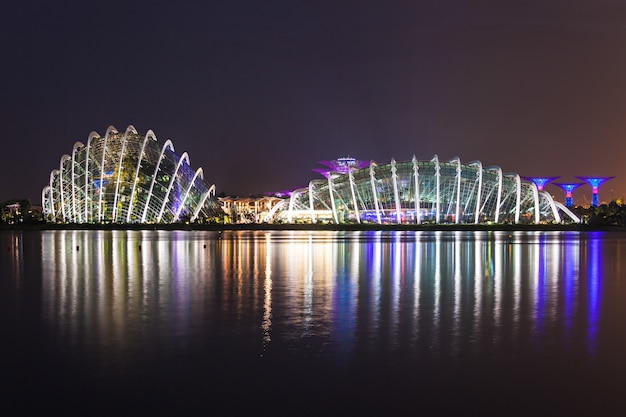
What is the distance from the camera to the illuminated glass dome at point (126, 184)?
10775 centimetres

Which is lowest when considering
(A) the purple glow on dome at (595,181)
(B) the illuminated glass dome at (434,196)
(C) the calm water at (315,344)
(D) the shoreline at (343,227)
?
(D) the shoreline at (343,227)

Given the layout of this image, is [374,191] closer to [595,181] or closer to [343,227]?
[343,227]

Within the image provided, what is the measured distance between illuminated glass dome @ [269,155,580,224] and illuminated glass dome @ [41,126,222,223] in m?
22.0

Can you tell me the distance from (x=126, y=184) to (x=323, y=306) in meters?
94.5

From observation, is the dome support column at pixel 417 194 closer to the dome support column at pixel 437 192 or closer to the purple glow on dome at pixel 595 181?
the dome support column at pixel 437 192

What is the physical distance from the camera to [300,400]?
10.4 metres

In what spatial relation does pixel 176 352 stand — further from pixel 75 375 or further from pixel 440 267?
pixel 440 267

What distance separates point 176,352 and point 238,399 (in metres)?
3.48

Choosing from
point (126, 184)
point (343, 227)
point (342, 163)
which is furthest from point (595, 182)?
point (126, 184)

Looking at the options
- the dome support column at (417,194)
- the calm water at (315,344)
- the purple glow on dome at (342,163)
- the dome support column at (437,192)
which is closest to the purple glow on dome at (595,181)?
the purple glow on dome at (342,163)

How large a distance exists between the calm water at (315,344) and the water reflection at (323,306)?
78 mm

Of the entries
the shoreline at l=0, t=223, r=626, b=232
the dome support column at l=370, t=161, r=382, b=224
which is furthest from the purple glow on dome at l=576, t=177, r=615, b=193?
the dome support column at l=370, t=161, r=382, b=224

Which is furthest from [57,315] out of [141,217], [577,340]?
[141,217]

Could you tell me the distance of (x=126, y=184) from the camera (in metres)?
108
